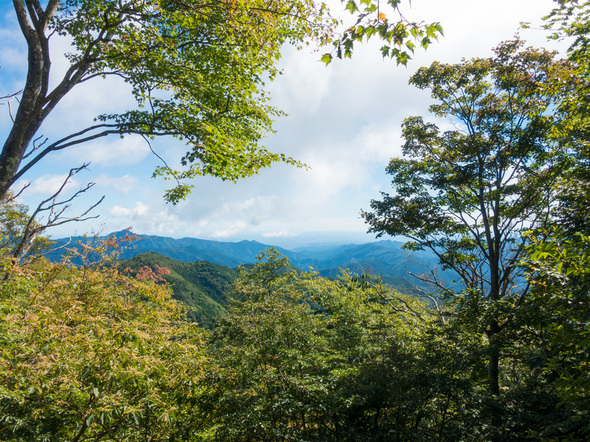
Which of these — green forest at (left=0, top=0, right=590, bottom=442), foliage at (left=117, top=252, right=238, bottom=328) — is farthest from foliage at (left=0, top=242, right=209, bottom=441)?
foliage at (left=117, top=252, right=238, bottom=328)

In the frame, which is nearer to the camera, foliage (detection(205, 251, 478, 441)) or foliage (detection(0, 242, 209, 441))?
foliage (detection(0, 242, 209, 441))

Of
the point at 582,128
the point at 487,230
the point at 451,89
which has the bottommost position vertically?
the point at 487,230

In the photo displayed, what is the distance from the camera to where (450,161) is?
9750mm

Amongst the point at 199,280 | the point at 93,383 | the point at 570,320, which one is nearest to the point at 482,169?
the point at 570,320

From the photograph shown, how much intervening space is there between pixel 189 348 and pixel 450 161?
1067 cm

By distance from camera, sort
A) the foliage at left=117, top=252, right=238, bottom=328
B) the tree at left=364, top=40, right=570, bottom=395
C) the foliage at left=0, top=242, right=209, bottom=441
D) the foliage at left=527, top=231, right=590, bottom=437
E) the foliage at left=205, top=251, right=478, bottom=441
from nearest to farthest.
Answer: the foliage at left=527, top=231, right=590, bottom=437 < the foliage at left=0, top=242, right=209, bottom=441 < the foliage at left=205, top=251, right=478, bottom=441 < the tree at left=364, top=40, right=570, bottom=395 < the foliage at left=117, top=252, right=238, bottom=328

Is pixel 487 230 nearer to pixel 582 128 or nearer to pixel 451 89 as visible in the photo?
pixel 582 128

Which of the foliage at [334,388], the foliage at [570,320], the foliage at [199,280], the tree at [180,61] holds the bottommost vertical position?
the foliage at [199,280]

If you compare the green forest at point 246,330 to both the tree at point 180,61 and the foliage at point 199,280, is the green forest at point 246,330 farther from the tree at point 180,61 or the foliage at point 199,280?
the foliage at point 199,280

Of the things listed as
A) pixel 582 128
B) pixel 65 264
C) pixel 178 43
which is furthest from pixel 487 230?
A: pixel 65 264

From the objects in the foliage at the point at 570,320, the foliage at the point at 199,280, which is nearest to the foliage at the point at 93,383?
the foliage at the point at 570,320

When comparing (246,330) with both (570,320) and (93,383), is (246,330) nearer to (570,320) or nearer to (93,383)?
(93,383)

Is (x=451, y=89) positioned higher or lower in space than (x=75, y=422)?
higher

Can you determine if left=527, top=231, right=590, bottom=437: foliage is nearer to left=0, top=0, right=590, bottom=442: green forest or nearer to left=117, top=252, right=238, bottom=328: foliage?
left=0, top=0, right=590, bottom=442: green forest
